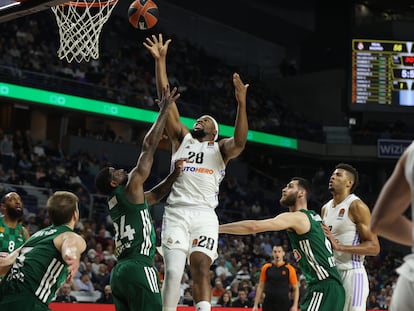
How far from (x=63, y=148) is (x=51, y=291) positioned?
1680cm

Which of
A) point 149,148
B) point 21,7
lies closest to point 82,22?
point 21,7

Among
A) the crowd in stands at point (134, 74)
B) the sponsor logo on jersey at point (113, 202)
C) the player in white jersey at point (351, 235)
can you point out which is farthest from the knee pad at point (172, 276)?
the crowd in stands at point (134, 74)

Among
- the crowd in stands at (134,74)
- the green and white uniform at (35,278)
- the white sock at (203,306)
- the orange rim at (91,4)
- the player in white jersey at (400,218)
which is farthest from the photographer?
the crowd in stands at (134,74)

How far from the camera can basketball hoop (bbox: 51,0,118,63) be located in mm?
7742

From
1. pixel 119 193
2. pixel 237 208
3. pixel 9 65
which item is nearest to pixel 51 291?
pixel 119 193

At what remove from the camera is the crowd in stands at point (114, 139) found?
46.9 ft

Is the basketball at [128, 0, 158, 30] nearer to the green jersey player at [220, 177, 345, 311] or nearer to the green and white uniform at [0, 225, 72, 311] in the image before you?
the green jersey player at [220, 177, 345, 311]

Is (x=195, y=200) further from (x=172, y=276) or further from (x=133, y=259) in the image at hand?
(x=133, y=259)

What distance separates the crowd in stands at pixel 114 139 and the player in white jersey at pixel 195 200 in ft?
20.0

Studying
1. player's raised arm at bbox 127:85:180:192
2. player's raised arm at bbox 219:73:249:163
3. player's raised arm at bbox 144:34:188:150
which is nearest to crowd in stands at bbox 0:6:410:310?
player's raised arm at bbox 144:34:188:150

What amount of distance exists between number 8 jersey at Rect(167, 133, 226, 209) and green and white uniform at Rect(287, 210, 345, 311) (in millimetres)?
812

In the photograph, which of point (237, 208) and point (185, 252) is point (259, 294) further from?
point (237, 208)

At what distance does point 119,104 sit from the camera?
19.3 metres

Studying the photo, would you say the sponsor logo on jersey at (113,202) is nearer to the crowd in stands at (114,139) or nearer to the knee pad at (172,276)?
the knee pad at (172,276)
